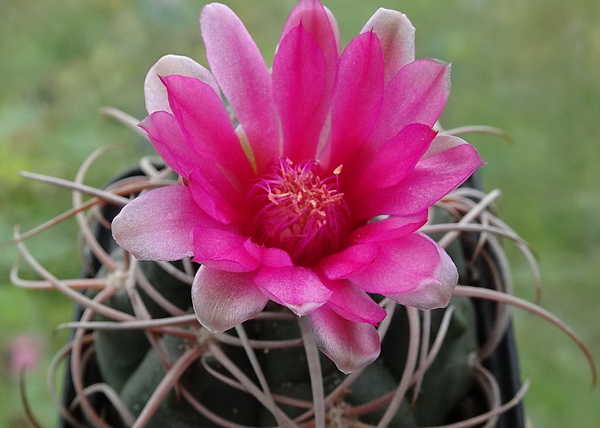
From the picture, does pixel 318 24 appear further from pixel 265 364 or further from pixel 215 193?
pixel 265 364

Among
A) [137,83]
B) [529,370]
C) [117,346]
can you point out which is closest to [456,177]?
[117,346]

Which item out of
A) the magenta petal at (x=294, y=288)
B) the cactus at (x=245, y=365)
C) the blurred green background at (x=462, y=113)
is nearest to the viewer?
the magenta petal at (x=294, y=288)

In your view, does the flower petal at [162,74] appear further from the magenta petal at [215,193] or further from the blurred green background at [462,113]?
the blurred green background at [462,113]

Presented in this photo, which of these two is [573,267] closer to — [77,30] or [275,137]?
[275,137]

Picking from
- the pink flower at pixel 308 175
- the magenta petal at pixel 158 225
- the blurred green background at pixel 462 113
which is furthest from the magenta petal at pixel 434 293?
the blurred green background at pixel 462 113

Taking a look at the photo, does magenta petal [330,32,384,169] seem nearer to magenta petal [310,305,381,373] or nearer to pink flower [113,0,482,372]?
pink flower [113,0,482,372]

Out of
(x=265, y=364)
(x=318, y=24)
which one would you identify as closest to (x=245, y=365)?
(x=265, y=364)

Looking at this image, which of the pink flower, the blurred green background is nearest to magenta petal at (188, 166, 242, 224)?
the pink flower
